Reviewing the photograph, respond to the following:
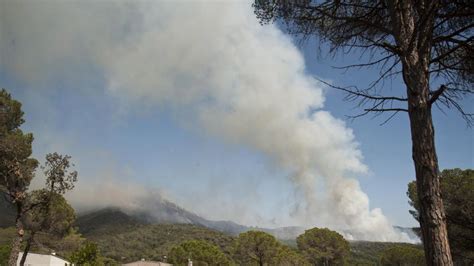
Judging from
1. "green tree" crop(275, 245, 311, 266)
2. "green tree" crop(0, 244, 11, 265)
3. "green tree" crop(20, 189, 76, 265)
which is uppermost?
"green tree" crop(20, 189, 76, 265)

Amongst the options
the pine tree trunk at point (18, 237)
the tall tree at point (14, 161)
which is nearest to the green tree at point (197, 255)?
the tall tree at point (14, 161)

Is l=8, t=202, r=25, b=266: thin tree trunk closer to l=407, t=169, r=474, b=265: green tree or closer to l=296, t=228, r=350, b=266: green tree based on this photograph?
l=407, t=169, r=474, b=265: green tree

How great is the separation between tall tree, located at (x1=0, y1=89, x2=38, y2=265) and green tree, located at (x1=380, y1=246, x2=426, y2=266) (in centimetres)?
3091

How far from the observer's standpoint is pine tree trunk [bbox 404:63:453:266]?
3.33 m

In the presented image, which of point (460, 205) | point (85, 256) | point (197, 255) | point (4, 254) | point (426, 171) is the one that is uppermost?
point (460, 205)

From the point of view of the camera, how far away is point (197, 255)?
41.6 metres

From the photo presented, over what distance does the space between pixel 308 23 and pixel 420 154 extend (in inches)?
98.2

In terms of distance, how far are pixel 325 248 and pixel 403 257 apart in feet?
41.9

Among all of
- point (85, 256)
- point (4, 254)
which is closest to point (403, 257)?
point (85, 256)

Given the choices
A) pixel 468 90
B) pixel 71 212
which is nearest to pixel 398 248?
pixel 71 212

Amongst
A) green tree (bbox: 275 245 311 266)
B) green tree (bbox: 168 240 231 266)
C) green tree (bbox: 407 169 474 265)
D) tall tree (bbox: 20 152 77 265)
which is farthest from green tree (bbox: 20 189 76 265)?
green tree (bbox: 275 245 311 266)

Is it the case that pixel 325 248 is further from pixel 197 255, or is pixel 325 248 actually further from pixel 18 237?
pixel 18 237

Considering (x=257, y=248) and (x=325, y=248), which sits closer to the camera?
(x=257, y=248)

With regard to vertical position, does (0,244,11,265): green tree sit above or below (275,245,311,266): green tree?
below
